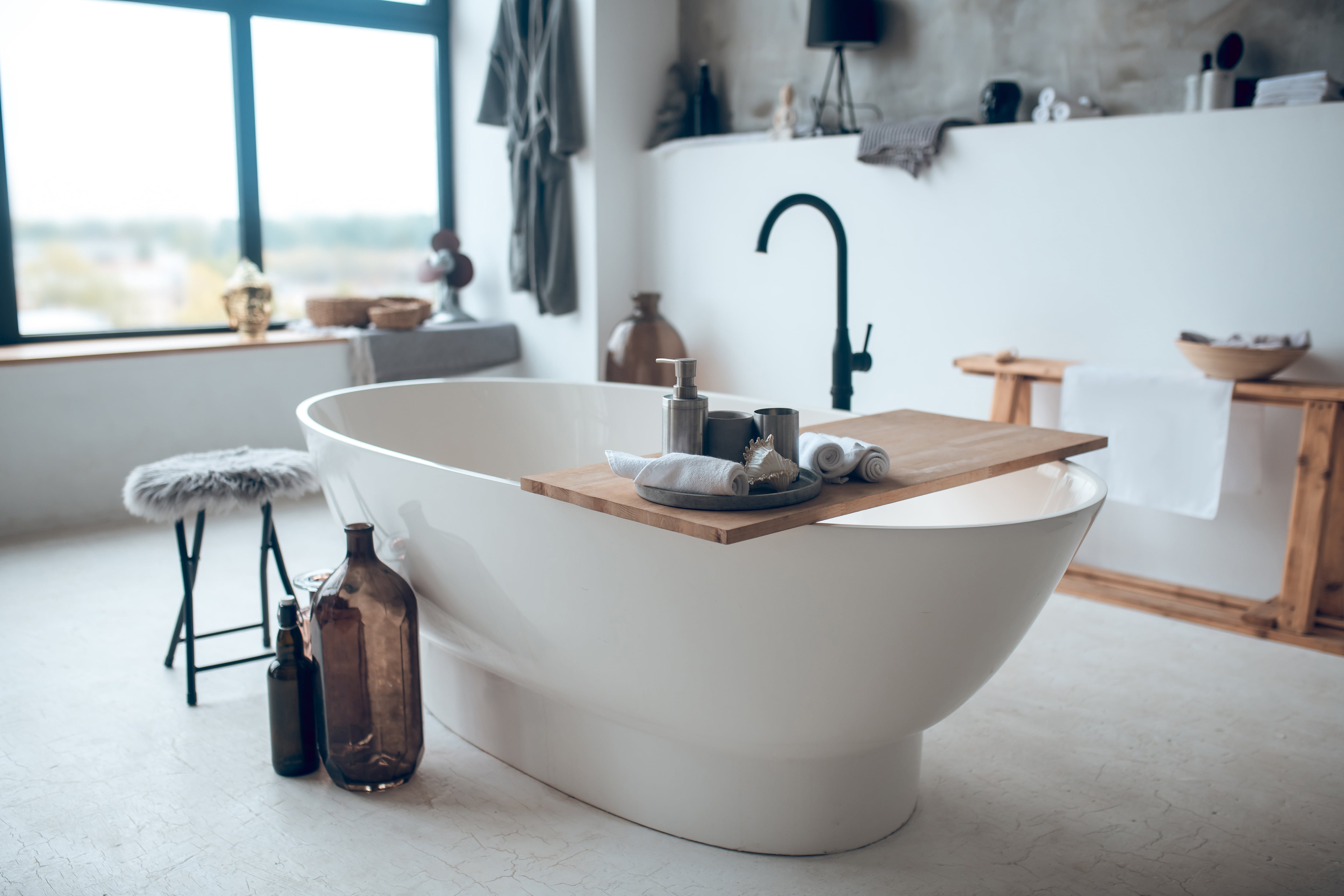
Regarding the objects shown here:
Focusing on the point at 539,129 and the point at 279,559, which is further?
the point at 539,129

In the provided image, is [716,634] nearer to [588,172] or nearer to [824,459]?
[824,459]

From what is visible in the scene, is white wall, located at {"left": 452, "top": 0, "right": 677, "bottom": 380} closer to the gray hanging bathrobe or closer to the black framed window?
the gray hanging bathrobe

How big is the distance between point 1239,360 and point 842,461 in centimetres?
158

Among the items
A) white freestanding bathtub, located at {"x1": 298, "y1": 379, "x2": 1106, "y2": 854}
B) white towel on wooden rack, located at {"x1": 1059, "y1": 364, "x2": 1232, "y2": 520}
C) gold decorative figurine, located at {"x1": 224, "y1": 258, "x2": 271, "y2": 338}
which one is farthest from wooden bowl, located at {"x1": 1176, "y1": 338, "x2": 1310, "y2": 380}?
gold decorative figurine, located at {"x1": 224, "y1": 258, "x2": 271, "y2": 338}

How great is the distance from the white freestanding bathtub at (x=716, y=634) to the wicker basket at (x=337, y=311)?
2097 millimetres

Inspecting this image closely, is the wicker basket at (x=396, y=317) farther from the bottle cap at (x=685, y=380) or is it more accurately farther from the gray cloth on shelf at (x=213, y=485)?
the bottle cap at (x=685, y=380)

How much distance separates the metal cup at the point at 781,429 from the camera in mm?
1372

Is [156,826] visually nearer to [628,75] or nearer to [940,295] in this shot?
[940,295]

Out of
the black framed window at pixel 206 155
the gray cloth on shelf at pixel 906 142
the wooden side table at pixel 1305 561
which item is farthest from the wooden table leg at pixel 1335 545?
the black framed window at pixel 206 155

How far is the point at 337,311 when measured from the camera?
13.5 ft

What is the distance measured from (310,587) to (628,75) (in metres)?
2.79

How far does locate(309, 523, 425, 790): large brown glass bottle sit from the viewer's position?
1788 millimetres

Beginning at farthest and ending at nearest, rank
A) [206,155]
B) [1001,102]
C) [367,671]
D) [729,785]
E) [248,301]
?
1. [206,155]
2. [248,301]
3. [1001,102]
4. [367,671]
5. [729,785]

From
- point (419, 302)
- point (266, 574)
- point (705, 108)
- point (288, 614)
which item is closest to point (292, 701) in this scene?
point (288, 614)
